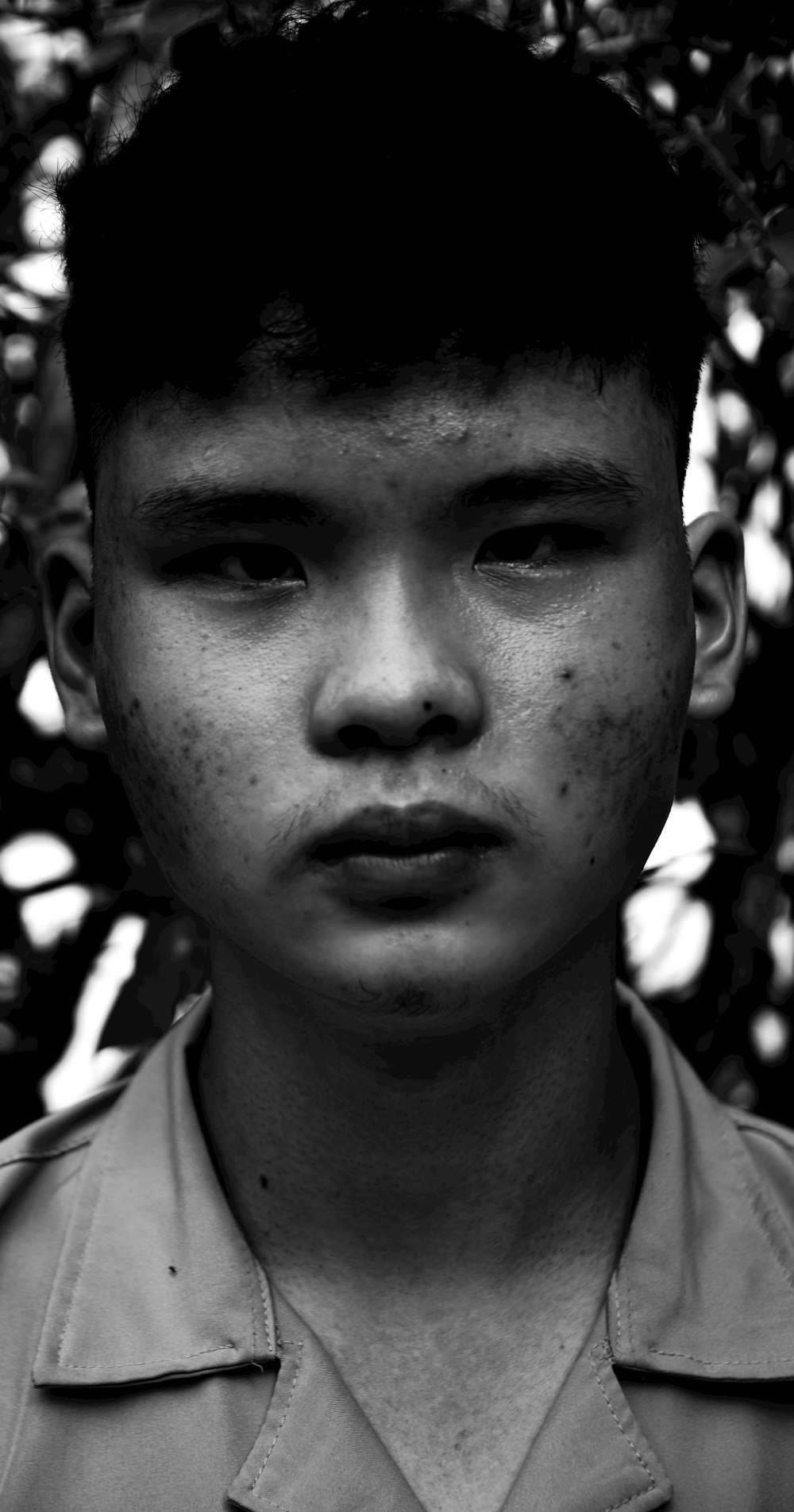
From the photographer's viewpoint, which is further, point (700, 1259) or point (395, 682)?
point (700, 1259)

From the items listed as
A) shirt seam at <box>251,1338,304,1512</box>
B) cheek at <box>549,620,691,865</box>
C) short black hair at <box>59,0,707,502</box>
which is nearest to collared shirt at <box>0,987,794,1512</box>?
shirt seam at <box>251,1338,304,1512</box>

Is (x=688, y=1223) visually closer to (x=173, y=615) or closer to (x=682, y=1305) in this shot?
(x=682, y=1305)

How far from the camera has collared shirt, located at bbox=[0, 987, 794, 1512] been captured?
1329mm

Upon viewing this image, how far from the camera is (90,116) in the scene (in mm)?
2170

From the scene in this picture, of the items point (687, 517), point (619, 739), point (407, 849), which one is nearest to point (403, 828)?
point (407, 849)

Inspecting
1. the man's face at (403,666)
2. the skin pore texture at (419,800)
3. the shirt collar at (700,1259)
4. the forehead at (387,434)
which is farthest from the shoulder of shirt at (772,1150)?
the forehead at (387,434)

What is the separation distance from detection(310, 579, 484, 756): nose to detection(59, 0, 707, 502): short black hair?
211mm

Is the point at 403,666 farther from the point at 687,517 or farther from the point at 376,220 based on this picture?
the point at 687,517

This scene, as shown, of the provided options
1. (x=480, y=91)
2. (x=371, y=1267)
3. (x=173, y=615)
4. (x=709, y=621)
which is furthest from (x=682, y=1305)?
(x=480, y=91)

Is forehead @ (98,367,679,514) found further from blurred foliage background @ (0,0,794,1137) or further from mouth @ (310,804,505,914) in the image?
blurred foliage background @ (0,0,794,1137)

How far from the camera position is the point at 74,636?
1.67m

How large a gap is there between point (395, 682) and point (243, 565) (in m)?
0.24

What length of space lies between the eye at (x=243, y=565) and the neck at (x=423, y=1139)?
40 cm

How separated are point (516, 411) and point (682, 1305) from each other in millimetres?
892
